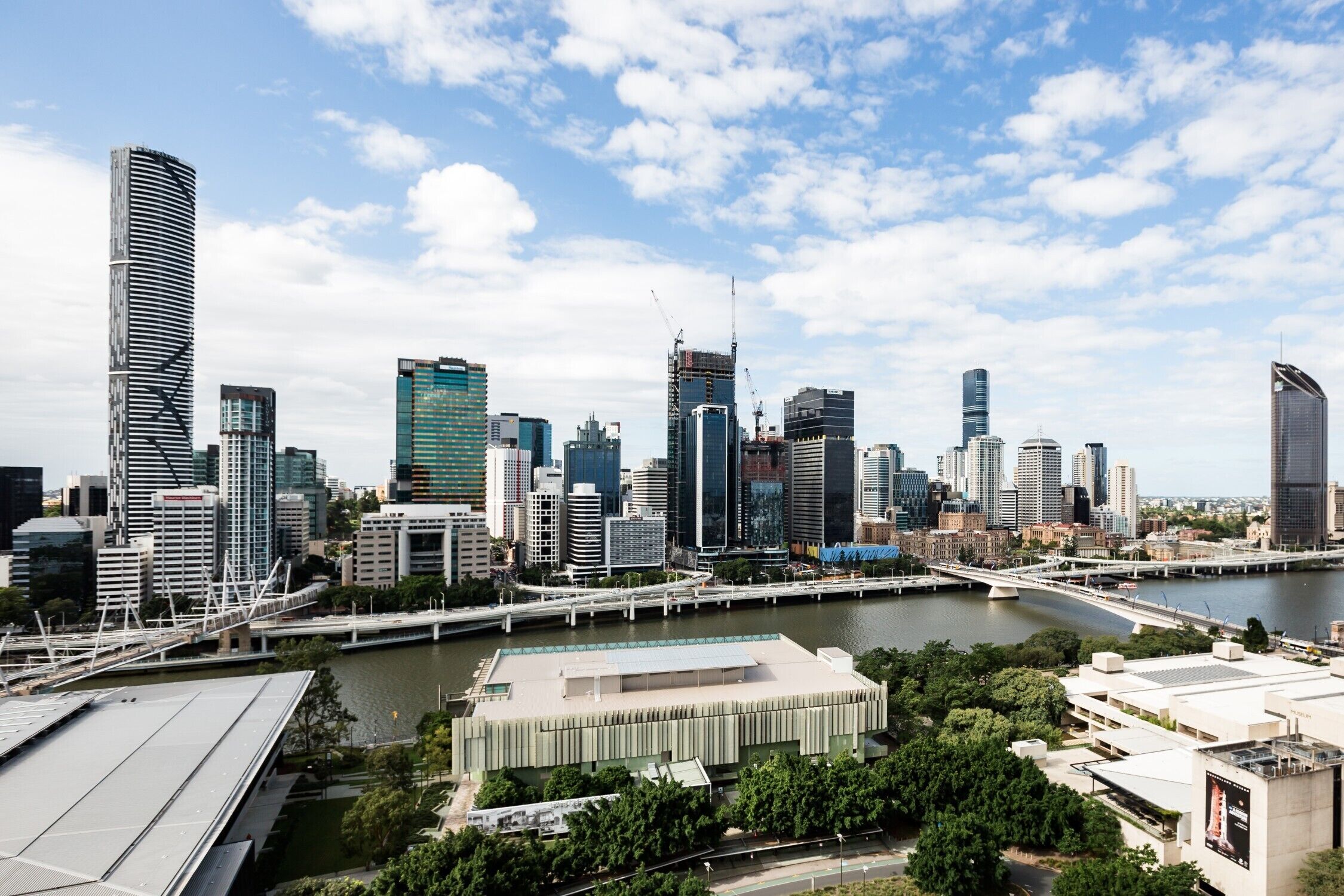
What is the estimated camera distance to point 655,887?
9727 millimetres

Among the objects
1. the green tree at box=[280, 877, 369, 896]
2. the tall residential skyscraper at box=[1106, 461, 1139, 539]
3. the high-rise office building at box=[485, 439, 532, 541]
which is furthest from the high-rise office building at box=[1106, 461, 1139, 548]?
the green tree at box=[280, 877, 369, 896]

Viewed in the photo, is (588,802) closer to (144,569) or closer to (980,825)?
(980,825)

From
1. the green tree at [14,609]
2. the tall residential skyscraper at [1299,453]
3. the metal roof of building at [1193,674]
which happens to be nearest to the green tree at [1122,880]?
the metal roof of building at [1193,674]

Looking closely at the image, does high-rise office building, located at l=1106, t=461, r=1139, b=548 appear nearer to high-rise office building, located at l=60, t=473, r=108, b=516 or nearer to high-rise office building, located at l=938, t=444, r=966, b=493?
high-rise office building, located at l=938, t=444, r=966, b=493

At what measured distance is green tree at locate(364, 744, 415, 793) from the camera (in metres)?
14.6

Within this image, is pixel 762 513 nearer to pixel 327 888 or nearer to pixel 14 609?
pixel 14 609

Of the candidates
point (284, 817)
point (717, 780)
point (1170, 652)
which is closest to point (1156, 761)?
point (717, 780)

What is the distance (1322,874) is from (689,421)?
6092cm

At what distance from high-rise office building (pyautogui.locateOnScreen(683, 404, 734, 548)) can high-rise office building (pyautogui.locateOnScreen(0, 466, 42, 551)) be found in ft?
155

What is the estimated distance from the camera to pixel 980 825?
12.0 meters

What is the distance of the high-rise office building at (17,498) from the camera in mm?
45156

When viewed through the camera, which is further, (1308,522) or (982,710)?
(1308,522)

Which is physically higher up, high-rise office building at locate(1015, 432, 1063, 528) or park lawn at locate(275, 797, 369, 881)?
high-rise office building at locate(1015, 432, 1063, 528)

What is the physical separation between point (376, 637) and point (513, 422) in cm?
7085
